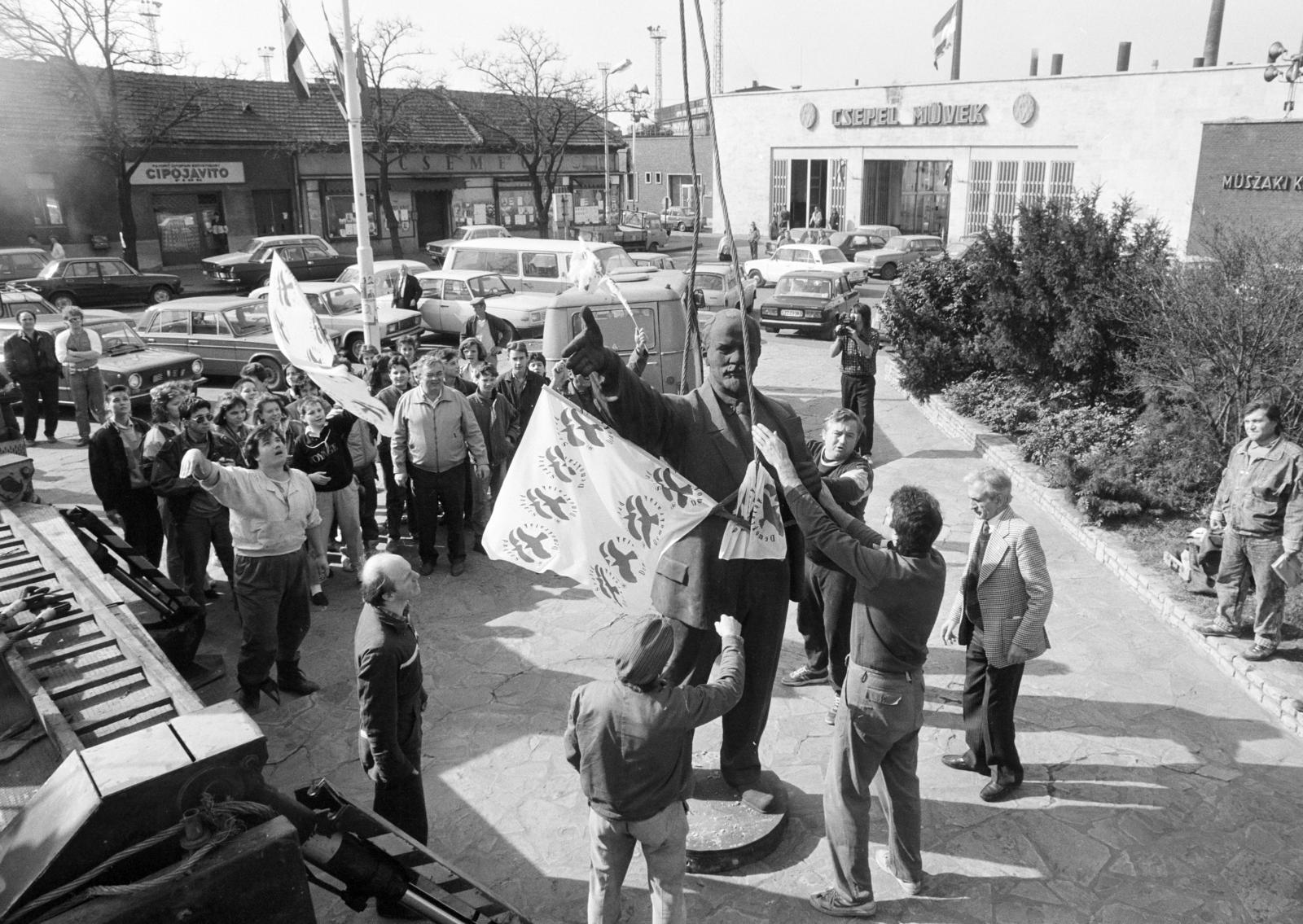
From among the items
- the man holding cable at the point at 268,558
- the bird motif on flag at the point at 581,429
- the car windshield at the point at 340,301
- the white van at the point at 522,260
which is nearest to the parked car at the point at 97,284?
the white van at the point at 522,260

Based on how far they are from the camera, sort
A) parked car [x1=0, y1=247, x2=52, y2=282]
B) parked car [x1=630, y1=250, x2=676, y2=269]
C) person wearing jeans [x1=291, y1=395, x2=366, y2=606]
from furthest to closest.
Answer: parked car [x1=630, y1=250, x2=676, y2=269] < parked car [x1=0, y1=247, x2=52, y2=282] < person wearing jeans [x1=291, y1=395, x2=366, y2=606]

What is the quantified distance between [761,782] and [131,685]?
2.94 metres

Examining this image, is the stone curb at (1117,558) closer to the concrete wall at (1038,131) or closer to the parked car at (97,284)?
the concrete wall at (1038,131)

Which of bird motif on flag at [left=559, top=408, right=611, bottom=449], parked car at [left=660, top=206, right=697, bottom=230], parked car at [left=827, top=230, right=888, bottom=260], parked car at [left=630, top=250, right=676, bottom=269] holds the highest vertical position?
parked car at [left=660, top=206, right=697, bottom=230]

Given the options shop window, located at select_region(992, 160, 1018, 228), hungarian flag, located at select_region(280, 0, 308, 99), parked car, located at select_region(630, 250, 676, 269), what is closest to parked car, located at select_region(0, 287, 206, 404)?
hungarian flag, located at select_region(280, 0, 308, 99)

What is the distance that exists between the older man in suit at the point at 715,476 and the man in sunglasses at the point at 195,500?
12.1 feet

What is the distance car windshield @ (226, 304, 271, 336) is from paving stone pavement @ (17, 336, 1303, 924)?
8982 millimetres

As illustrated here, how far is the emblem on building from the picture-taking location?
3528cm

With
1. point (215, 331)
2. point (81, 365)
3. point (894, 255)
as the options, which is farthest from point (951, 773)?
point (894, 255)

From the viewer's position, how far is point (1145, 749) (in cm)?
548

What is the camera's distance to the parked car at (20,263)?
77.5ft

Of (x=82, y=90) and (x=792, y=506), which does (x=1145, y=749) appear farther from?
(x=82, y=90)

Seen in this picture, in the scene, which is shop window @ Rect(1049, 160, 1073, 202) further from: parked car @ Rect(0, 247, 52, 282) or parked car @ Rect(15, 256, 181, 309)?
parked car @ Rect(0, 247, 52, 282)

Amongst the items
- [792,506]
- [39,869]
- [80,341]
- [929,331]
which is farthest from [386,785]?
[929,331]
